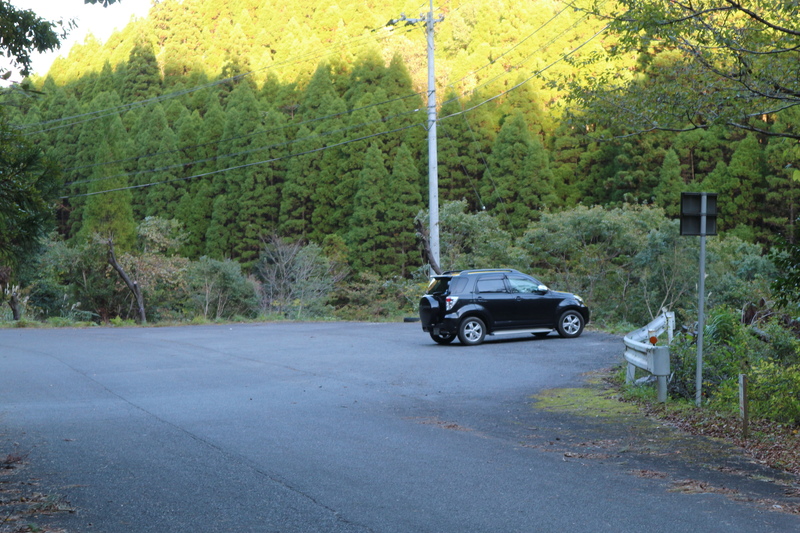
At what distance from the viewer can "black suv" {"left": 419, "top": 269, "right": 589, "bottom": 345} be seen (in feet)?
63.1

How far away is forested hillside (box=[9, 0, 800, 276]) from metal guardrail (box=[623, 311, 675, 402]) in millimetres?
28284

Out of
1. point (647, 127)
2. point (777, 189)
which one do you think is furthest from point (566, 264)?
point (647, 127)

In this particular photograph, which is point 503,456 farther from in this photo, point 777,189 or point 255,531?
point 777,189

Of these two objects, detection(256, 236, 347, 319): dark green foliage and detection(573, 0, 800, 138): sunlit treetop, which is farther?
detection(256, 236, 347, 319): dark green foliage

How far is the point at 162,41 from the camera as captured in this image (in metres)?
86.1

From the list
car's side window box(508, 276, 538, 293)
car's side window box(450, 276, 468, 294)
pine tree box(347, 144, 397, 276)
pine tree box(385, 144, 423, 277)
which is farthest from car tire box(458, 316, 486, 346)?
pine tree box(385, 144, 423, 277)

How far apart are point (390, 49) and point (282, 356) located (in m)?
55.9

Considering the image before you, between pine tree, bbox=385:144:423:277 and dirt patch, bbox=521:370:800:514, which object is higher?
pine tree, bbox=385:144:423:277

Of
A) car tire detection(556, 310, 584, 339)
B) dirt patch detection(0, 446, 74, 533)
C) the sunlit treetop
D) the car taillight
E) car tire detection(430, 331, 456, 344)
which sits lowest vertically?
dirt patch detection(0, 446, 74, 533)

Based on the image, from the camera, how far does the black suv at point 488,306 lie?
1923 cm

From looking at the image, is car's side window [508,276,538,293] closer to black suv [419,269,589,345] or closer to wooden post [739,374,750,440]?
black suv [419,269,589,345]

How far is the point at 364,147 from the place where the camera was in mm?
58344

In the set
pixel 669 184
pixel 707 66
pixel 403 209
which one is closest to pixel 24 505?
pixel 707 66

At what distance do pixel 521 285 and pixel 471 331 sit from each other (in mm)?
A: 1717
